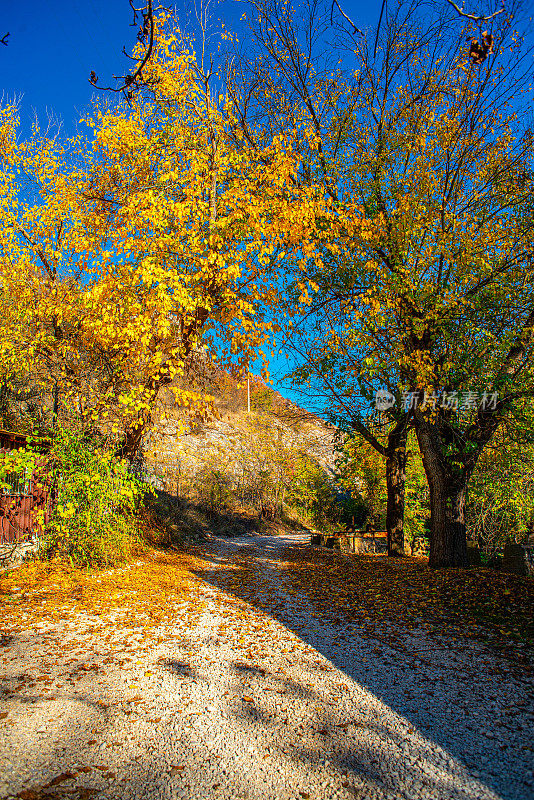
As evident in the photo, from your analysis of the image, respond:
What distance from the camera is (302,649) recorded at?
4.66m

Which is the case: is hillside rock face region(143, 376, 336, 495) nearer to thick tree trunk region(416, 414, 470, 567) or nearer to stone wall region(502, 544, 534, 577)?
thick tree trunk region(416, 414, 470, 567)

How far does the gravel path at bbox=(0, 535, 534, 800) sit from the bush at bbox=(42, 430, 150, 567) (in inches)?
121

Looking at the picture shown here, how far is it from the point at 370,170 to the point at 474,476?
804 centimetres

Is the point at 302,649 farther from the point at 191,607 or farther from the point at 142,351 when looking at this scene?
the point at 142,351

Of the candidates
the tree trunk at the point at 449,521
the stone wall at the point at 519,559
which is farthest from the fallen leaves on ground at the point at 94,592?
the stone wall at the point at 519,559

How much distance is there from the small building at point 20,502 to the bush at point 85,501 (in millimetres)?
301

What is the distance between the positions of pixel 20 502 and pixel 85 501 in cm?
138

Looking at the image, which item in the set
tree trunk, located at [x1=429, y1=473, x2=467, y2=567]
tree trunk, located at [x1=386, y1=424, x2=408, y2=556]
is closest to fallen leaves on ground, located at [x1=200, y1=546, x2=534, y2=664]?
tree trunk, located at [x1=429, y1=473, x2=467, y2=567]

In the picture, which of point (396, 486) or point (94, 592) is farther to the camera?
point (396, 486)

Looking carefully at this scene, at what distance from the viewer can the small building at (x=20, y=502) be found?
26.4 ft

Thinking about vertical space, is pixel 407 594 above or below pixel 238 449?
Result: below

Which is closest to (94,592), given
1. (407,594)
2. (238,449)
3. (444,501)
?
(407,594)

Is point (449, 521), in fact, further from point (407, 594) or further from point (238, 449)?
point (238, 449)

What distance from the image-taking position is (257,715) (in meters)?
3.19
